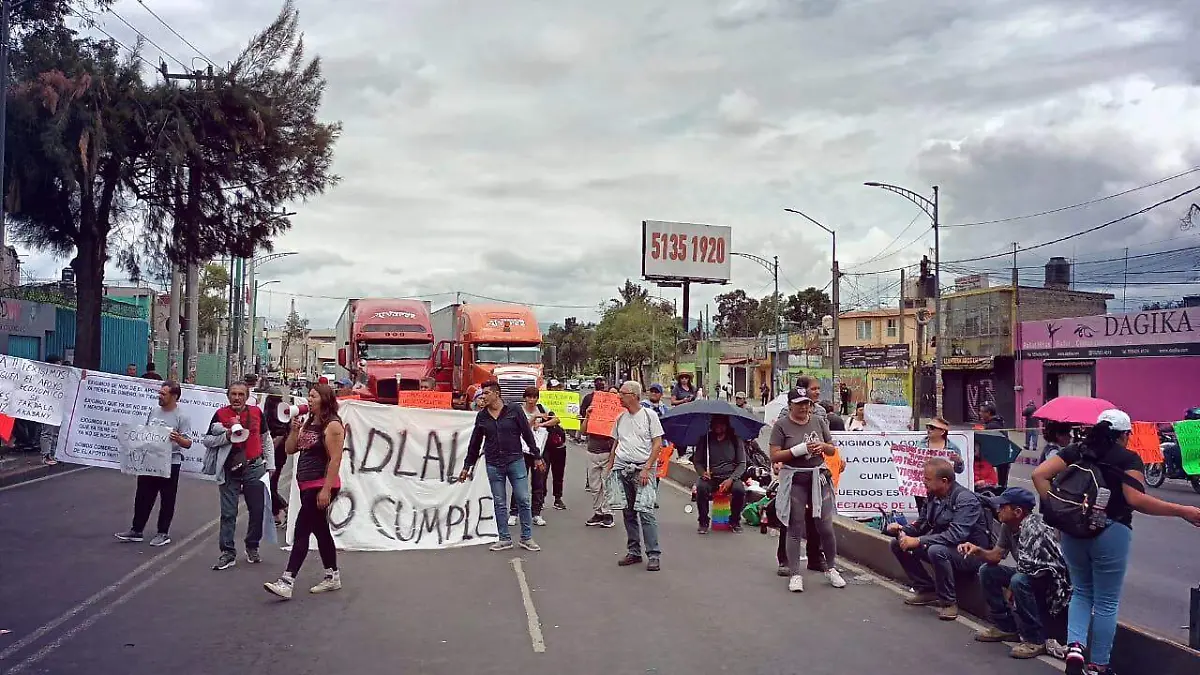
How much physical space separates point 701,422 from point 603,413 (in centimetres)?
274

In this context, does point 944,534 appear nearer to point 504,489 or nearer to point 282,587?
point 504,489

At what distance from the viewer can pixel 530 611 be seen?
26.1 feet

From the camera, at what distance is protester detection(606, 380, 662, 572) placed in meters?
9.80

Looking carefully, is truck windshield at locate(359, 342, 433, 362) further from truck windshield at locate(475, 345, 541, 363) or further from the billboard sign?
the billboard sign

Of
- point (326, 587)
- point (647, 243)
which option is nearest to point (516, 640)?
point (326, 587)

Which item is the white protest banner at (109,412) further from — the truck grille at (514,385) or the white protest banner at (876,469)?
the truck grille at (514,385)

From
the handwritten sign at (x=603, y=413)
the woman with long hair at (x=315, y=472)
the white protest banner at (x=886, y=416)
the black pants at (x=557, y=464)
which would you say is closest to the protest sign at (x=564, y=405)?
the white protest banner at (x=886, y=416)

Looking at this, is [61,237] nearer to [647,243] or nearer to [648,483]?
[648,483]

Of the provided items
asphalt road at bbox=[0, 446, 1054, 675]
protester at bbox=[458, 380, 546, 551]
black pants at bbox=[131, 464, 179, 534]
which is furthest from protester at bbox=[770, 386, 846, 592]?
black pants at bbox=[131, 464, 179, 534]

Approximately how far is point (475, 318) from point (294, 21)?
38.7 ft

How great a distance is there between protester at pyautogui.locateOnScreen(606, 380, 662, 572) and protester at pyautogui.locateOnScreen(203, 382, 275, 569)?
342 centimetres

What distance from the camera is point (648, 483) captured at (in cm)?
979

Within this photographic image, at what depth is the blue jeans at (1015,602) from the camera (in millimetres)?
6832

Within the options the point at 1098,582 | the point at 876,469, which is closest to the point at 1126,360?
the point at 876,469
